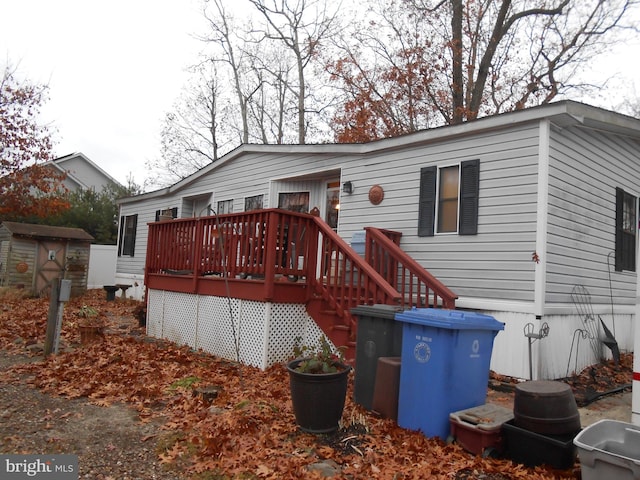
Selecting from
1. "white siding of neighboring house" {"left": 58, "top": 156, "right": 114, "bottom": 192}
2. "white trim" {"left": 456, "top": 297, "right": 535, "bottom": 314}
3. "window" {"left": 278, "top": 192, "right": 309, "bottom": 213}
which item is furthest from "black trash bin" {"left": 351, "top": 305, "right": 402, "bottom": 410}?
"white siding of neighboring house" {"left": 58, "top": 156, "right": 114, "bottom": 192}

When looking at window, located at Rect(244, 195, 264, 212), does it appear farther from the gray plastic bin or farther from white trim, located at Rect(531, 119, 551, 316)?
the gray plastic bin

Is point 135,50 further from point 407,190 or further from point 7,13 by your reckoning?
point 407,190

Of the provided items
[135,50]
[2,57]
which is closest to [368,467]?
[135,50]

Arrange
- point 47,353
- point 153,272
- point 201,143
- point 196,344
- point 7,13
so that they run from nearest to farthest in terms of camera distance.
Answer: point 47,353 → point 196,344 → point 153,272 → point 7,13 → point 201,143

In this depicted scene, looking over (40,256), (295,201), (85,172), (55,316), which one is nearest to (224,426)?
(55,316)

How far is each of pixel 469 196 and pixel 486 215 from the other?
0.40 metres

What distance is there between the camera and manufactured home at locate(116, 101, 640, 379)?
19.8ft

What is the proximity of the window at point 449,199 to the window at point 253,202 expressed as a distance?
4.24 meters

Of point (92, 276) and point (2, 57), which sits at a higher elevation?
point (2, 57)

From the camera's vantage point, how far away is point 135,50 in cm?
1759

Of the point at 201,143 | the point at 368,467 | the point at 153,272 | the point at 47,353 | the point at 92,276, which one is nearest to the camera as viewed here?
the point at 368,467

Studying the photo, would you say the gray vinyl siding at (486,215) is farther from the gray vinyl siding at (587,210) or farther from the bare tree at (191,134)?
the bare tree at (191,134)

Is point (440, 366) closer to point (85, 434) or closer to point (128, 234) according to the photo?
point (85, 434)

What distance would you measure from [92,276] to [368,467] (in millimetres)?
18702
